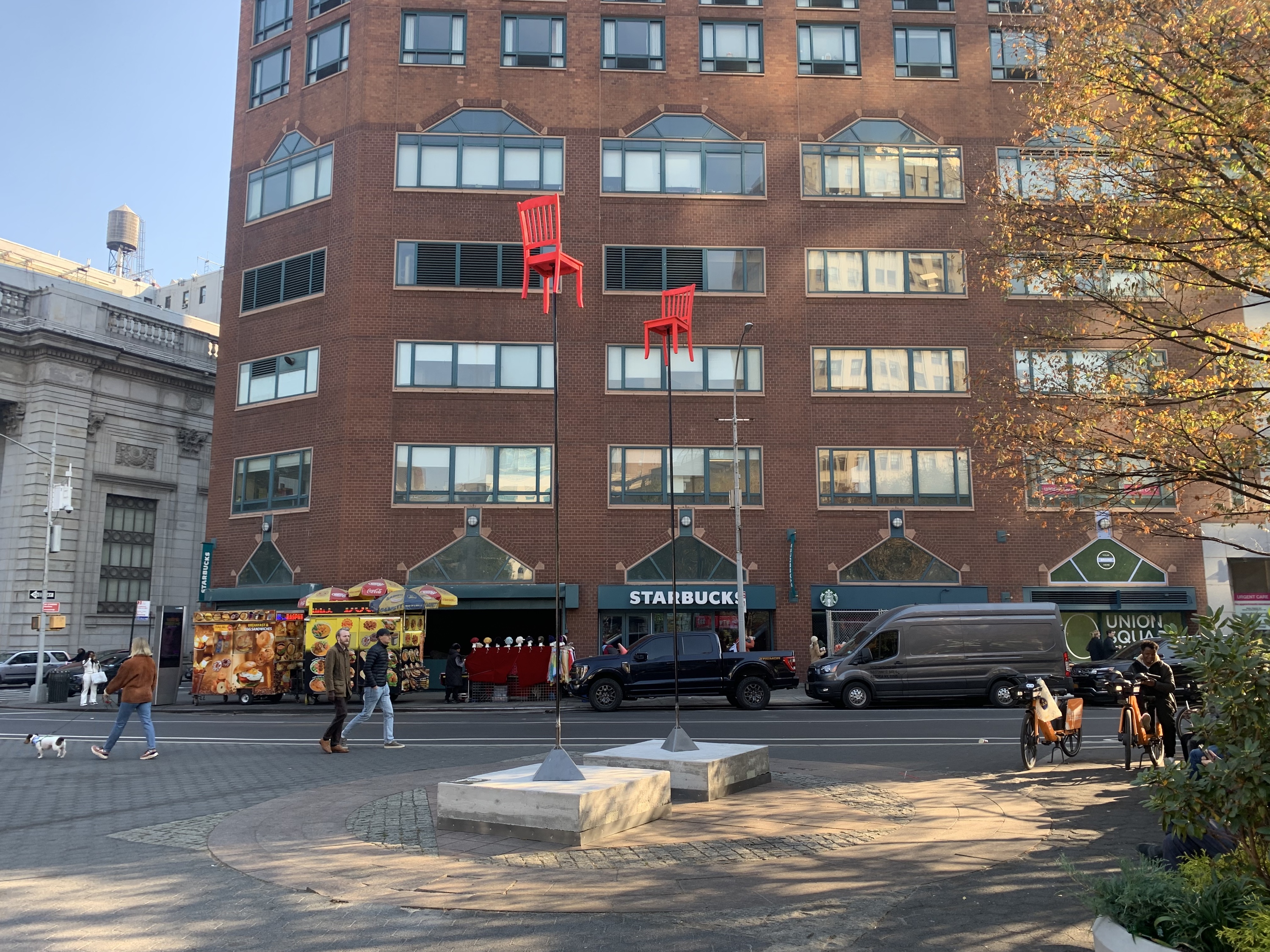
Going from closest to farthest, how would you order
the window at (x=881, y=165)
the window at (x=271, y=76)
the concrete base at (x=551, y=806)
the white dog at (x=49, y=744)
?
the concrete base at (x=551, y=806) < the white dog at (x=49, y=744) < the window at (x=881, y=165) < the window at (x=271, y=76)

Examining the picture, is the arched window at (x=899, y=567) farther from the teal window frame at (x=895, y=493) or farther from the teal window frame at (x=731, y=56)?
the teal window frame at (x=731, y=56)

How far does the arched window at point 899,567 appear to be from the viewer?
32.2 meters

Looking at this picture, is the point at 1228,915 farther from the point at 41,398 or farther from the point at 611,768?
the point at 41,398

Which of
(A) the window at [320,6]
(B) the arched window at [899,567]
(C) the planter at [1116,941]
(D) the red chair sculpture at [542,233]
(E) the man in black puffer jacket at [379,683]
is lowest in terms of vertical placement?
(C) the planter at [1116,941]

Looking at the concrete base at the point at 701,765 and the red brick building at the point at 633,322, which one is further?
the red brick building at the point at 633,322

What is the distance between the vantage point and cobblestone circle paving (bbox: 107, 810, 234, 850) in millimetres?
8375

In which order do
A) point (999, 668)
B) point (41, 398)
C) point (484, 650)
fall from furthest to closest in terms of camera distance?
point (41, 398)
point (484, 650)
point (999, 668)

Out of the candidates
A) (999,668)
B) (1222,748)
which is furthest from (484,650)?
(1222,748)

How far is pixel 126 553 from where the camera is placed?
5050 centimetres

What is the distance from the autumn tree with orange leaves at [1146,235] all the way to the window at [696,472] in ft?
56.7

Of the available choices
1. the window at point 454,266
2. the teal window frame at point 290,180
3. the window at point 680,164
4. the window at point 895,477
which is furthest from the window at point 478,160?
the window at point 895,477

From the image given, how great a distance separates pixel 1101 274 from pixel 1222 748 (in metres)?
10.8

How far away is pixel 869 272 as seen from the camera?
3369 centimetres

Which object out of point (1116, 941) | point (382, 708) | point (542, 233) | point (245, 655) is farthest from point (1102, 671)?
point (245, 655)
